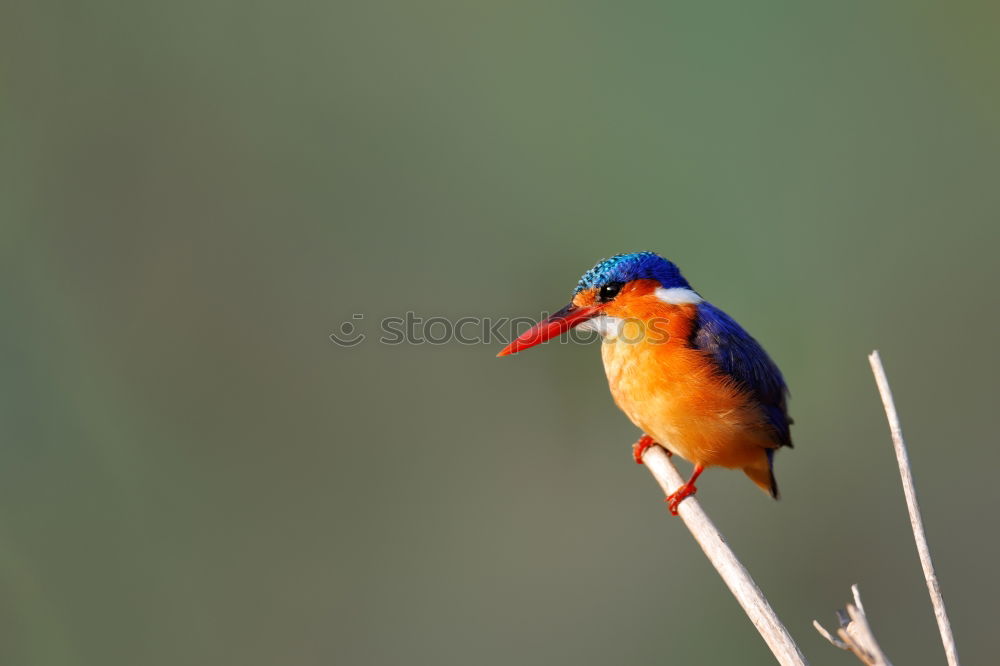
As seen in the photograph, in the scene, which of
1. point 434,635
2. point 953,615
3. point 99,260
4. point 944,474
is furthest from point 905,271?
point 99,260

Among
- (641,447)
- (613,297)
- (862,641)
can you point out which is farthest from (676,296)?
(862,641)

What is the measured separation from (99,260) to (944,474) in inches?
118

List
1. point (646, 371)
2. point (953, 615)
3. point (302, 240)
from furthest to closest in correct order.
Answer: point (302, 240), point (953, 615), point (646, 371)

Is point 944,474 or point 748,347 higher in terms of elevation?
point 748,347

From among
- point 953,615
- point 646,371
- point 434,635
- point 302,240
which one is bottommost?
point 953,615

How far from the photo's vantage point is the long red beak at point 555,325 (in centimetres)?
198

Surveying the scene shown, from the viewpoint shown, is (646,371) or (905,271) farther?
(905,271)

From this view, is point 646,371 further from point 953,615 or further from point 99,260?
point 99,260

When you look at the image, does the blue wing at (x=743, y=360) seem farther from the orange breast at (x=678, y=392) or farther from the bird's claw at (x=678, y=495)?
the bird's claw at (x=678, y=495)

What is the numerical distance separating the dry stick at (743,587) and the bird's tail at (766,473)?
43cm

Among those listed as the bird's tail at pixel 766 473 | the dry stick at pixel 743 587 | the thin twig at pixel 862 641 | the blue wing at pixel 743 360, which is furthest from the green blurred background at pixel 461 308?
the thin twig at pixel 862 641

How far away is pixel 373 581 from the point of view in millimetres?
2795

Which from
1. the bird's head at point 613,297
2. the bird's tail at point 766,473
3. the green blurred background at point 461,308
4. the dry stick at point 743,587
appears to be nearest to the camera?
the dry stick at point 743,587

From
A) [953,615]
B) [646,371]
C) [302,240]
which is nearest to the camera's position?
[646,371]
